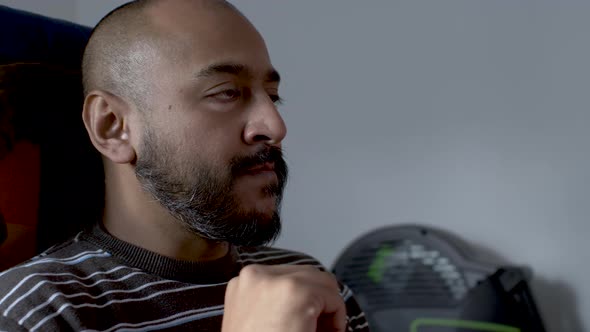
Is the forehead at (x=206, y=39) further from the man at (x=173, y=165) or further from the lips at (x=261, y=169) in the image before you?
the lips at (x=261, y=169)

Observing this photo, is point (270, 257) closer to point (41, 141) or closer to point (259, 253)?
point (259, 253)

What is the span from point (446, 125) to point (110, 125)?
109 cm

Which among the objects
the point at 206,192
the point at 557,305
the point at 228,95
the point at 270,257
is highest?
the point at 228,95

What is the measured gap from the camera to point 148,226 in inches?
33.5

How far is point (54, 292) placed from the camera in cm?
70

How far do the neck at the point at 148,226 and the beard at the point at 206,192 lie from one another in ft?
0.06

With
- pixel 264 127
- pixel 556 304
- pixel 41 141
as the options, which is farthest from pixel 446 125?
pixel 41 141

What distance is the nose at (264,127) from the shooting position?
82 centimetres

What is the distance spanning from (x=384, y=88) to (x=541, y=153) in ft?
1.56

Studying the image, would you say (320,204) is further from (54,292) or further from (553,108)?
(54,292)

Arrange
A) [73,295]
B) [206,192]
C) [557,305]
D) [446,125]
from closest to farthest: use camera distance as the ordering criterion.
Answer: [73,295], [206,192], [557,305], [446,125]

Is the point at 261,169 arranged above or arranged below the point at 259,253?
above

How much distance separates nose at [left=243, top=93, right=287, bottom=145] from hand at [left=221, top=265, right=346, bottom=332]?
232 mm

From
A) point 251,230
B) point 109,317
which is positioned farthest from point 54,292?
point 251,230
